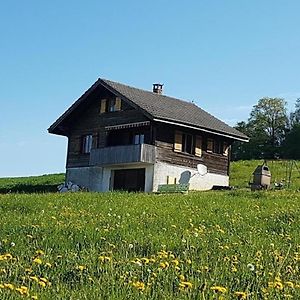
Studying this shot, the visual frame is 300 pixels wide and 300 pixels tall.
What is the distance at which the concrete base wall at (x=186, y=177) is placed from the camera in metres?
35.6

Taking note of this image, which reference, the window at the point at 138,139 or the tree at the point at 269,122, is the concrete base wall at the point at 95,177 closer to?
the window at the point at 138,139

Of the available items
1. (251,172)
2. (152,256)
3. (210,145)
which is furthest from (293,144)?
(152,256)

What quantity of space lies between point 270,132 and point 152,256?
7781cm

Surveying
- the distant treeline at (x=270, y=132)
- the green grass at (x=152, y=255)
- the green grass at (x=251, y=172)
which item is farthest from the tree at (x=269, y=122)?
the green grass at (x=152, y=255)

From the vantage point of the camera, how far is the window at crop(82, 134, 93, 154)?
4053cm

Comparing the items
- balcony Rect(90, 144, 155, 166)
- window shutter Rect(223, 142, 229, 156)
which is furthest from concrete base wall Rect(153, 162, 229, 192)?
window shutter Rect(223, 142, 229, 156)

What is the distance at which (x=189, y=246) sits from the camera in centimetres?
898

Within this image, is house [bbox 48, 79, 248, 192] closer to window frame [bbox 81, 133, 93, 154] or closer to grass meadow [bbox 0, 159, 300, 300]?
window frame [bbox 81, 133, 93, 154]

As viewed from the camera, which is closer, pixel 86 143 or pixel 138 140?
pixel 138 140

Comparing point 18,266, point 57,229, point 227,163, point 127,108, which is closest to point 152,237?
point 57,229

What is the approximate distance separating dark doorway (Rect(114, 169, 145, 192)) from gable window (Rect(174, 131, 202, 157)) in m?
2.70

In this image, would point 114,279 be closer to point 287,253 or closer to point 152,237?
point 287,253

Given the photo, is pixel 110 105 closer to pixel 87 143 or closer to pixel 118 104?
pixel 118 104

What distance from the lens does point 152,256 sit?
306 inches
